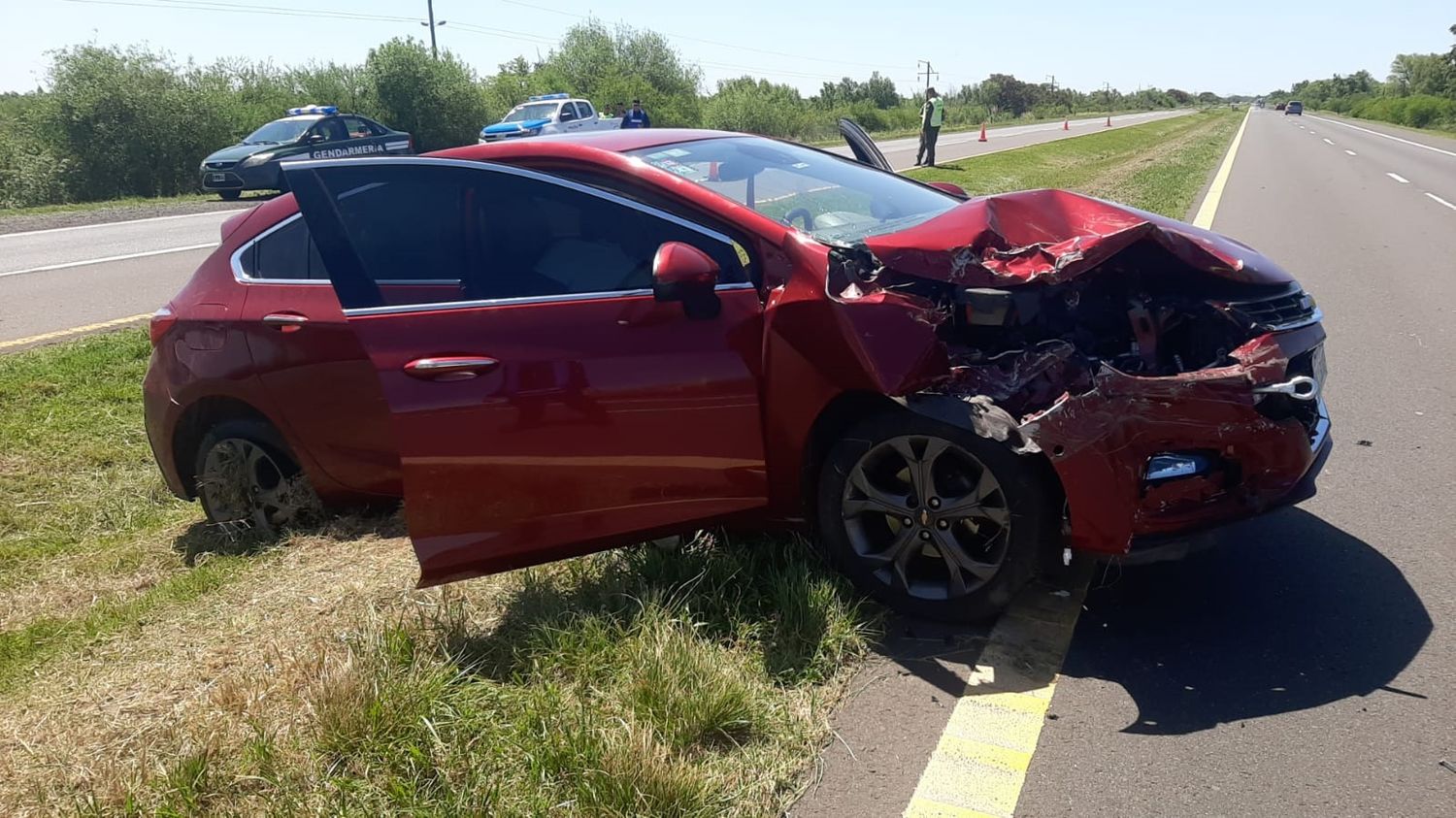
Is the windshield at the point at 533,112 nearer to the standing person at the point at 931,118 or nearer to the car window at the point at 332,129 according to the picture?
the car window at the point at 332,129

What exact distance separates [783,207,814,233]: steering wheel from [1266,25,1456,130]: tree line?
74.7m

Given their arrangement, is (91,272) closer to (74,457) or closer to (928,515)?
(74,457)

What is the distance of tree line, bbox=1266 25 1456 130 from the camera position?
7025 cm

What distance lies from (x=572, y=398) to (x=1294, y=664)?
2.37 metres

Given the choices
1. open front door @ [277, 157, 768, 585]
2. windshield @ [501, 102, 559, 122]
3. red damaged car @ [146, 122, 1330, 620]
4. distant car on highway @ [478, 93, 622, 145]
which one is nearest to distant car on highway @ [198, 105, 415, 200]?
distant car on highway @ [478, 93, 622, 145]

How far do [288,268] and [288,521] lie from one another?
118 centimetres

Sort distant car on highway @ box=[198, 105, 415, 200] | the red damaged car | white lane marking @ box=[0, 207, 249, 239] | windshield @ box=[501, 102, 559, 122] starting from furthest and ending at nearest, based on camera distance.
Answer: windshield @ box=[501, 102, 559, 122], distant car on highway @ box=[198, 105, 415, 200], white lane marking @ box=[0, 207, 249, 239], the red damaged car

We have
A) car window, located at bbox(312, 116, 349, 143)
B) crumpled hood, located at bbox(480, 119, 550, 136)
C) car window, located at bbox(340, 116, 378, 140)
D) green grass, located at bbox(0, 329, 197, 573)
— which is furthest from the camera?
crumpled hood, located at bbox(480, 119, 550, 136)

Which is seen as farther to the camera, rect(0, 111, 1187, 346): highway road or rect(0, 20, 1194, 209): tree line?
rect(0, 20, 1194, 209): tree line

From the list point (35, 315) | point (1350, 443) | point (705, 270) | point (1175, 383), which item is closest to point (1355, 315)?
point (1350, 443)

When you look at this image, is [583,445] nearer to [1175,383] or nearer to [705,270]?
[705,270]

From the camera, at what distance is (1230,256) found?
11.7ft

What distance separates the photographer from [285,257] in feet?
14.9

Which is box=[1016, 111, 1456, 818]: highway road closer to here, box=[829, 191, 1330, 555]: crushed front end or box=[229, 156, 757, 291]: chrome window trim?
box=[829, 191, 1330, 555]: crushed front end
